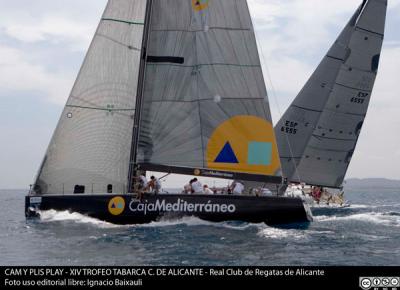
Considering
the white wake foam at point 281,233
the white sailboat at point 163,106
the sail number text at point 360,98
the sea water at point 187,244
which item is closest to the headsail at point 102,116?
the white sailboat at point 163,106

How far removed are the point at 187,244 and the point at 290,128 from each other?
1844 centimetres

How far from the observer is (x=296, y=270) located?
35.9 feet

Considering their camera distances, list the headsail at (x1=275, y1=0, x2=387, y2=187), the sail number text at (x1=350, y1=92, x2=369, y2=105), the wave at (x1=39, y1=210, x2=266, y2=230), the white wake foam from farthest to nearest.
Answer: the sail number text at (x1=350, y1=92, x2=369, y2=105) < the headsail at (x1=275, y1=0, x2=387, y2=187) < the wave at (x1=39, y1=210, x2=266, y2=230) < the white wake foam

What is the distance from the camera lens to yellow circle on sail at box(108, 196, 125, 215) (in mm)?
19562

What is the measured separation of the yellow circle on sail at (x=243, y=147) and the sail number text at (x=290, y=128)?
12.3 m

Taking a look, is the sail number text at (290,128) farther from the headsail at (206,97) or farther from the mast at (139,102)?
the mast at (139,102)

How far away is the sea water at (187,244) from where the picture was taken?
46.1 ft

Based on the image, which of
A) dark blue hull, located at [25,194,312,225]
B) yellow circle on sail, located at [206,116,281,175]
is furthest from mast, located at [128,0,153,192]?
yellow circle on sail, located at [206,116,281,175]

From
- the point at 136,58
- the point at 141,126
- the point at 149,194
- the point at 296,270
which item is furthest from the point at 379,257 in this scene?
the point at 136,58

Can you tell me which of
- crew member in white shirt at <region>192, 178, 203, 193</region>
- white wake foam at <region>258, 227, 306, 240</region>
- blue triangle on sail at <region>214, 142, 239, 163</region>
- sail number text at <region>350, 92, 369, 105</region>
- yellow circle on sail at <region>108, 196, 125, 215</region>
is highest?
sail number text at <region>350, 92, 369, 105</region>

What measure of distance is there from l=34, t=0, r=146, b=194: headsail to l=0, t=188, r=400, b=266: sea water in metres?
1.59

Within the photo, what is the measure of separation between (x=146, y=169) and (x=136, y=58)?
155 inches

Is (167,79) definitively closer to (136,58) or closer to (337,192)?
(136,58)

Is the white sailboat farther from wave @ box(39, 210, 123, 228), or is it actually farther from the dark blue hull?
the dark blue hull
